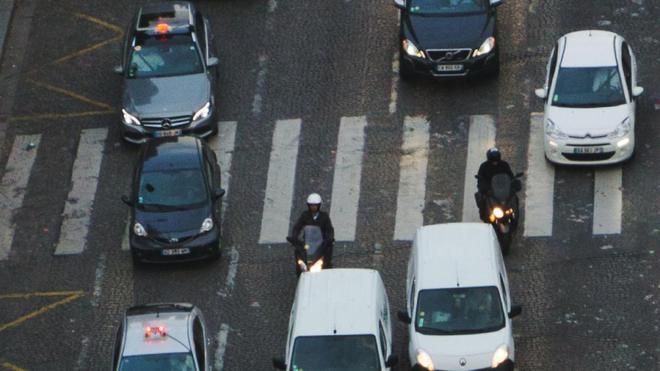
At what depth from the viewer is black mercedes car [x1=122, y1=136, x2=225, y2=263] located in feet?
121

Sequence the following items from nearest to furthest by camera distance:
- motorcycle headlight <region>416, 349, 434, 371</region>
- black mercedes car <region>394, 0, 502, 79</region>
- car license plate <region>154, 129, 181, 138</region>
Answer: motorcycle headlight <region>416, 349, 434, 371</region> < car license plate <region>154, 129, 181, 138</region> < black mercedes car <region>394, 0, 502, 79</region>

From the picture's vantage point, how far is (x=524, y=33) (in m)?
43.2

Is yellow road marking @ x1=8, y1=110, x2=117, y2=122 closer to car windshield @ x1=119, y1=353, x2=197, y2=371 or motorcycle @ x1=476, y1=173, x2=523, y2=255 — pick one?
motorcycle @ x1=476, y1=173, x2=523, y2=255

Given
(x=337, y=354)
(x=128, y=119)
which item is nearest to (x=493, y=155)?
(x=337, y=354)

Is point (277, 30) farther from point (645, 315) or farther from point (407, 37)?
point (645, 315)

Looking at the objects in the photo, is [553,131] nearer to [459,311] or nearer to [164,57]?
[459,311]

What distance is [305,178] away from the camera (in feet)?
129

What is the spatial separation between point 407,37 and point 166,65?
15.8 feet

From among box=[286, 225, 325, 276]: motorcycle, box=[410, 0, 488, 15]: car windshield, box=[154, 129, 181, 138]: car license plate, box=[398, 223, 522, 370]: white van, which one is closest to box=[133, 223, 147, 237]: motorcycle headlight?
box=[286, 225, 325, 276]: motorcycle

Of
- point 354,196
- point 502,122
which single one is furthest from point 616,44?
point 354,196

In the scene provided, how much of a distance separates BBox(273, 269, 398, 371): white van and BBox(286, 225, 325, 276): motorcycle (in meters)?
2.24

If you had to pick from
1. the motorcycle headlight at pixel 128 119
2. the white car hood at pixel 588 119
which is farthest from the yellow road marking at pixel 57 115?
the white car hood at pixel 588 119

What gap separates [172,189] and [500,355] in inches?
311

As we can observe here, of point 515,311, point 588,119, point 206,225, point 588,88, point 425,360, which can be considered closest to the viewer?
point 425,360
